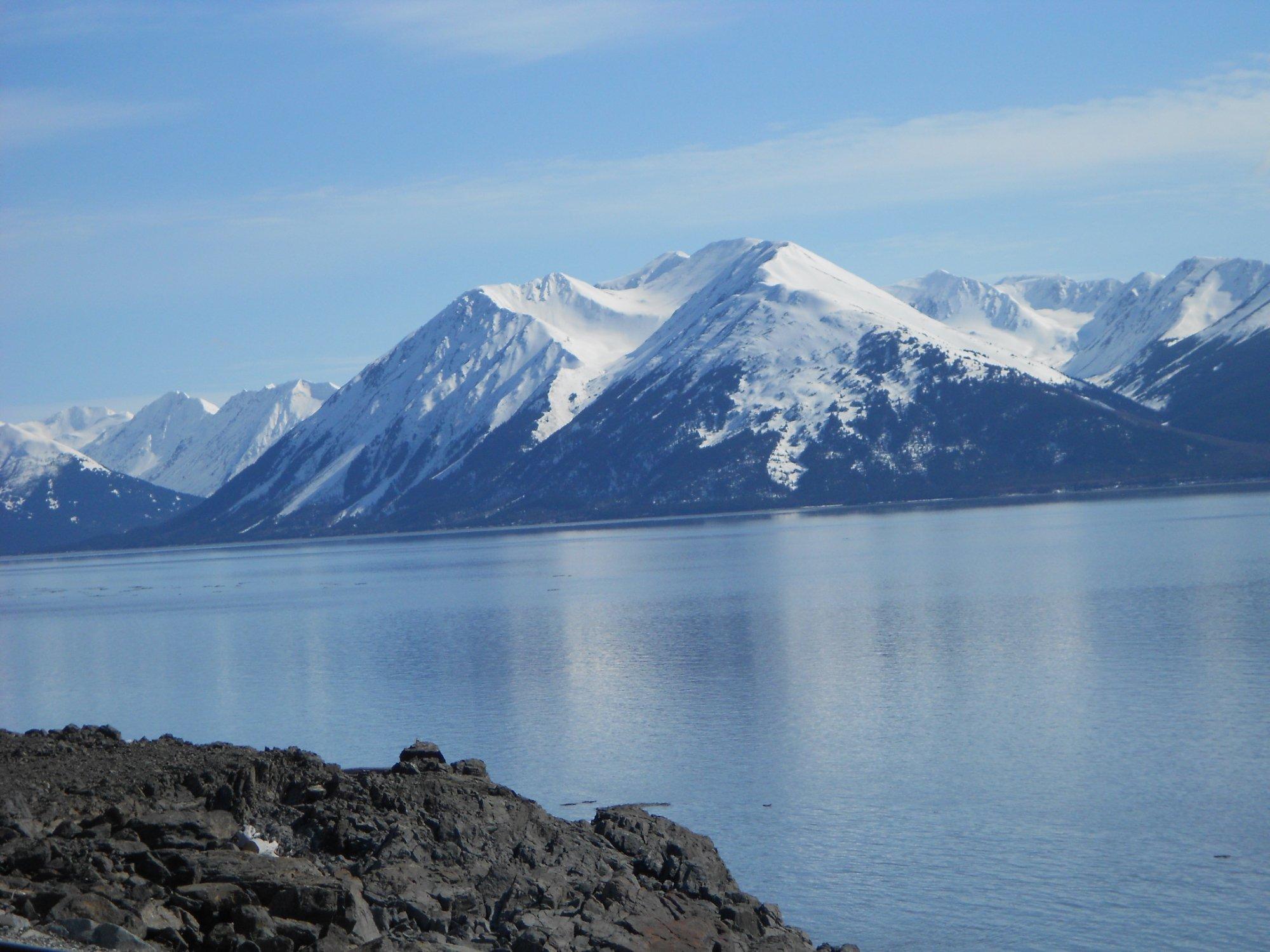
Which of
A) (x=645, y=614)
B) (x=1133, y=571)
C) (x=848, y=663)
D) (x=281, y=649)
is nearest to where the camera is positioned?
(x=848, y=663)

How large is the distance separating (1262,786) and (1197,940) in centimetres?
1158

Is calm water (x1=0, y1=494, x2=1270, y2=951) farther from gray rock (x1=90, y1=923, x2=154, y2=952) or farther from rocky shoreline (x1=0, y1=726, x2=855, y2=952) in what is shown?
gray rock (x1=90, y1=923, x2=154, y2=952)

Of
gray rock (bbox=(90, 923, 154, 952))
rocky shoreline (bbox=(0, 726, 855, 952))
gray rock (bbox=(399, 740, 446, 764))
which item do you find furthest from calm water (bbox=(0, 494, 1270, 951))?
gray rock (bbox=(90, 923, 154, 952))

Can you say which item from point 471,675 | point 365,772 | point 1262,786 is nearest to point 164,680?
point 471,675

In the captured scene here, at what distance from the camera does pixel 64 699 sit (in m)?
69.2

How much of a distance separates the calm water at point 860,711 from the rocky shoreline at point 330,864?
3.94 m

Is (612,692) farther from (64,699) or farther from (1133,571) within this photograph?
(1133,571)

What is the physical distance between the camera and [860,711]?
5241 centimetres

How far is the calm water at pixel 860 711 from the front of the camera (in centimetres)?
3098

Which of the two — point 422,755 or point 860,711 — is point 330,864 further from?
point 860,711

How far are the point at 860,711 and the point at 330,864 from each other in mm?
30316

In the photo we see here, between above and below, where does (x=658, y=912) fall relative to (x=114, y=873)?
below

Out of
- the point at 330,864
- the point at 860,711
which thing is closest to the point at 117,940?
the point at 330,864

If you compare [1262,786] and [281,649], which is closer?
[1262,786]
